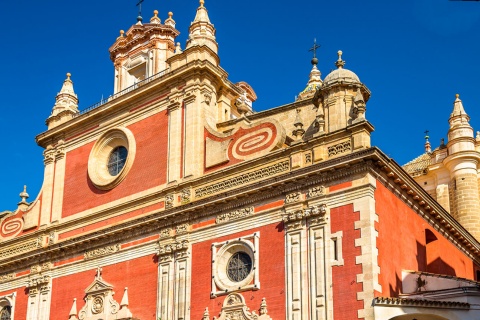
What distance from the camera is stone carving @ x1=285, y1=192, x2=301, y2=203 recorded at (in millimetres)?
20922

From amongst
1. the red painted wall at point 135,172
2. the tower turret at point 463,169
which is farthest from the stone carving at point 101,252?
the tower turret at point 463,169

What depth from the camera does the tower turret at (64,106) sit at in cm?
3016

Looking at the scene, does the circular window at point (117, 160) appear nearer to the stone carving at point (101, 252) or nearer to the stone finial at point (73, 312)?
the stone carving at point (101, 252)

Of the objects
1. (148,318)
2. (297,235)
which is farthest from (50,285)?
(297,235)

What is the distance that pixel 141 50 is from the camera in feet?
100

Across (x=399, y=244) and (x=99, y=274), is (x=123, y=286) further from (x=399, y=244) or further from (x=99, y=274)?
(x=399, y=244)

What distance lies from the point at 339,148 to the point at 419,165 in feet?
61.2

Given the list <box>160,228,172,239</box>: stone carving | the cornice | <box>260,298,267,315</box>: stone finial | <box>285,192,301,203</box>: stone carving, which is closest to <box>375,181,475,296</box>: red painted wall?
the cornice

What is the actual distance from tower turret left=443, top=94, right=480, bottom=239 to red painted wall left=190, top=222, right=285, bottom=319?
1493cm

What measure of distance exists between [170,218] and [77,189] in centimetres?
603

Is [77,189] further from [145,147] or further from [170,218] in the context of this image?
[170,218]

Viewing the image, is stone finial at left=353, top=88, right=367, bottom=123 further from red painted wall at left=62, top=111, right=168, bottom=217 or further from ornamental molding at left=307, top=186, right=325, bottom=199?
red painted wall at left=62, top=111, right=168, bottom=217

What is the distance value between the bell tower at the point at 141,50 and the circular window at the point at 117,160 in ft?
11.6

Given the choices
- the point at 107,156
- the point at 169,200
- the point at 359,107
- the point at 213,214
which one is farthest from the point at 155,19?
the point at 359,107
